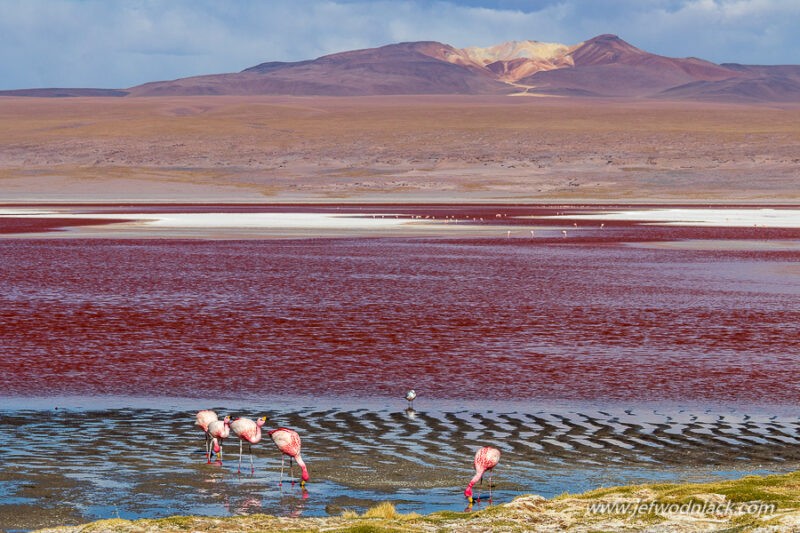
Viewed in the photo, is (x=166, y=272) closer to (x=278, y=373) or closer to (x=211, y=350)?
(x=211, y=350)

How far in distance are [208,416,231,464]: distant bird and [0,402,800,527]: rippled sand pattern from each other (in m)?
0.18

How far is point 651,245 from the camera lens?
4650 centimetres

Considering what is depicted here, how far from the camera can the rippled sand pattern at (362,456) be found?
438 inches

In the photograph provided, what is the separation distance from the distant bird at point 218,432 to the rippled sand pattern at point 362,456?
18cm

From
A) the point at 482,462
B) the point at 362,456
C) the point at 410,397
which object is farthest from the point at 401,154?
the point at 482,462

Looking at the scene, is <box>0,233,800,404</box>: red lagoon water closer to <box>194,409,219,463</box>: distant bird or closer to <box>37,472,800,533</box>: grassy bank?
<box>194,409,219,463</box>: distant bird

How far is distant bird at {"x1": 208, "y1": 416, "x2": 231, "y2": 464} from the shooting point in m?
12.3

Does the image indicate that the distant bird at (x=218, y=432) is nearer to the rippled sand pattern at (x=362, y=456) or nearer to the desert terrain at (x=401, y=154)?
the rippled sand pattern at (x=362, y=456)

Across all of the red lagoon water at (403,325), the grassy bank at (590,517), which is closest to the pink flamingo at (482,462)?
the grassy bank at (590,517)

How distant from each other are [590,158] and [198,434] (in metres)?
126

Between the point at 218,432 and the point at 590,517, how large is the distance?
4.13m

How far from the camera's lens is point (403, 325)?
23641 millimetres

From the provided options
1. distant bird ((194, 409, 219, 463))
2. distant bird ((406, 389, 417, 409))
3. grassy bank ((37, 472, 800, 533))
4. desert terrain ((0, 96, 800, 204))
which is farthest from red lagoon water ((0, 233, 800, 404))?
desert terrain ((0, 96, 800, 204))

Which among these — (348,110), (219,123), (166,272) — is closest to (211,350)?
(166,272)
